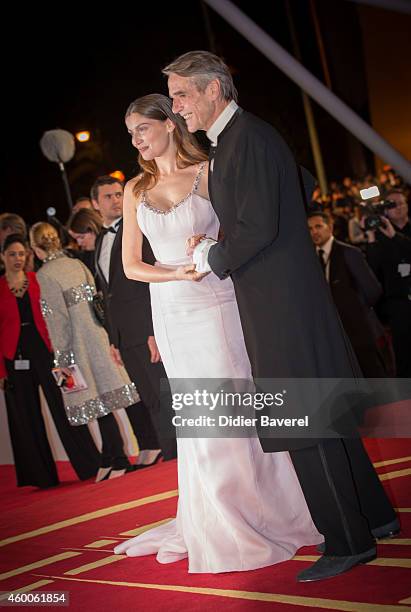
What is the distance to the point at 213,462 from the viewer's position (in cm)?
379

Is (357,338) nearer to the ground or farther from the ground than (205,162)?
nearer to the ground

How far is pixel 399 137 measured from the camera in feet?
60.5

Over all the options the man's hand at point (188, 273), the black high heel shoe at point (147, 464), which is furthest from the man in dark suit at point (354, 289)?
the man's hand at point (188, 273)

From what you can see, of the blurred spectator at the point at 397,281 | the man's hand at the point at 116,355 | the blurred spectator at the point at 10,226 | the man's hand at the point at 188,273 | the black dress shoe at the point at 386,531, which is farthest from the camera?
the blurred spectator at the point at 10,226

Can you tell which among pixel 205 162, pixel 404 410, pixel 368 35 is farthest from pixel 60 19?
pixel 205 162

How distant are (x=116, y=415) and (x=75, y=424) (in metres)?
0.59

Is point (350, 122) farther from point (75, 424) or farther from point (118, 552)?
point (118, 552)

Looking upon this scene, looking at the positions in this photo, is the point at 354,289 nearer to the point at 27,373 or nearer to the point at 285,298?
the point at 27,373

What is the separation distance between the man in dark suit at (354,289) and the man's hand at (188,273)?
4050mm

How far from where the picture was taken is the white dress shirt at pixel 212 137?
331 centimetres

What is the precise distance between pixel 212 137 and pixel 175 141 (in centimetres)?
83

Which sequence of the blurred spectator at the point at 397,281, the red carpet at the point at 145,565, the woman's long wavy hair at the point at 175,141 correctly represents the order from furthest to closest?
1. the blurred spectator at the point at 397,281
2. the woman's long wavy hair at the point at 175,141
3. the red carpet at the point at 145,565

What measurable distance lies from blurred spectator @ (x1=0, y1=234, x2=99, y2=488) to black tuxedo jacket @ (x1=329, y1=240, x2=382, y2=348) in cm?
239

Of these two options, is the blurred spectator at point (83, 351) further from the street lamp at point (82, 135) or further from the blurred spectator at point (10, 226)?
the street lamp at point (82, 135)
